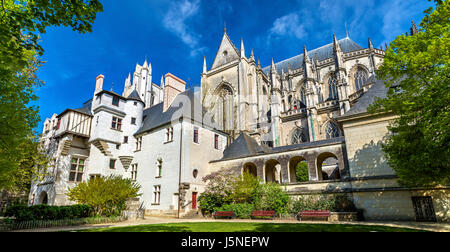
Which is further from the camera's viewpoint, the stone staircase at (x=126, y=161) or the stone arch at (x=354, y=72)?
the stone arch at (x=354, y=72)

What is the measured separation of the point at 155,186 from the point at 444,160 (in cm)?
1826

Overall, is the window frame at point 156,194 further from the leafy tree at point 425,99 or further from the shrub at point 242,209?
the leafy tree at point 425,99

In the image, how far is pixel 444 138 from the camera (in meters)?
8.17

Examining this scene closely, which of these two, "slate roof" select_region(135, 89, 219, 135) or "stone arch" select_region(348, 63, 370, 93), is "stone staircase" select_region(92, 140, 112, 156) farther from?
"stone arch" select_region(348, 63, 370, 93)

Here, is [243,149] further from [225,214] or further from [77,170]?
[77,170]

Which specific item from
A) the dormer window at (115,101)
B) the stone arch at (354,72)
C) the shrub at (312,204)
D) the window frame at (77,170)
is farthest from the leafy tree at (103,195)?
the stone arch at (354,72)

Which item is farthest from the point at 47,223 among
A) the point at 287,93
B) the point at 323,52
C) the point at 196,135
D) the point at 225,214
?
the point at 323,52

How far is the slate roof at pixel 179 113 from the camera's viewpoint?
21.0 m

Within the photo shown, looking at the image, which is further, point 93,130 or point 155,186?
point 93,130

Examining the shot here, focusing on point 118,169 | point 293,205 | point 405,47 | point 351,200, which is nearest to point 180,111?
point 118,169

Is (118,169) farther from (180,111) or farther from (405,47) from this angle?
(405,47)

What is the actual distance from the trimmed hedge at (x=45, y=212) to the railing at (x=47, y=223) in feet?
1.48

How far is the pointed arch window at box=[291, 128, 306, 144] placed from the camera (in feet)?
96.7


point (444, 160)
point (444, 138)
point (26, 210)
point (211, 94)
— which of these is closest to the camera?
point (444, 138)
